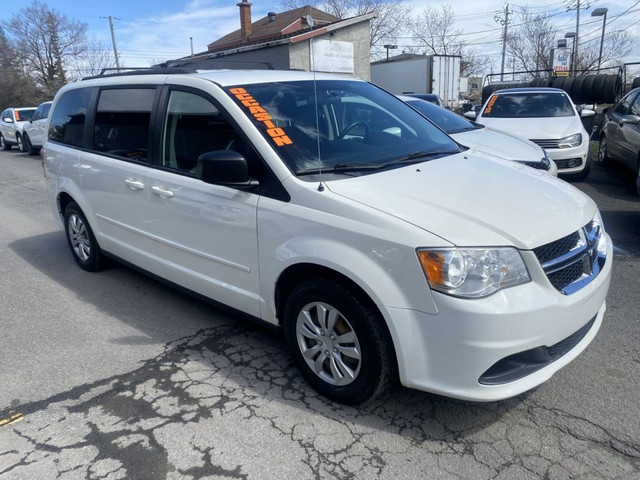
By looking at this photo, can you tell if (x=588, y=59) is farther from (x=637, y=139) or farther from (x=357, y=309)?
(x=357, y=309)

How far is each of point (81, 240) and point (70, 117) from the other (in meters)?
1.24

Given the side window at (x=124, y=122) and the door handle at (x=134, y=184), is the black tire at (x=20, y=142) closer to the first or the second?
the side window at (x=124, y=122)

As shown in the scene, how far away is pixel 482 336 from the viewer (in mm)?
2439

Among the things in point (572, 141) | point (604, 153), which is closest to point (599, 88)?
point (604, 153)

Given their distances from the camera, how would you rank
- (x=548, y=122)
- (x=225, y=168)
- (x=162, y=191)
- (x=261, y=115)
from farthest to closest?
(x=548, y=122), (x=162, y=191), (x=261, y=115), (x=225, y=168)

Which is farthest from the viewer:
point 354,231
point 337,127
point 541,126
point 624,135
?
point 541,126

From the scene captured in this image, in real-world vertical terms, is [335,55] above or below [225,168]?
above

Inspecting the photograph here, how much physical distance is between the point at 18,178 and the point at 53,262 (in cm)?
797

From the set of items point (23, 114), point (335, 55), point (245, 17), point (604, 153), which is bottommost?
point (604, 153)

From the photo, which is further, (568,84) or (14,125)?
(568,84)

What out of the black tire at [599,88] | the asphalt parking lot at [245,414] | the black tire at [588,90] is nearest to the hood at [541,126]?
the asphalt parking lot at [245,414]

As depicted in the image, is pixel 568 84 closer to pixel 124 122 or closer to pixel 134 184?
pixel 124 122

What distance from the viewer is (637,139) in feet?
26.4

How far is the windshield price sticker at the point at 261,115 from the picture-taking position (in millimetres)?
3246
